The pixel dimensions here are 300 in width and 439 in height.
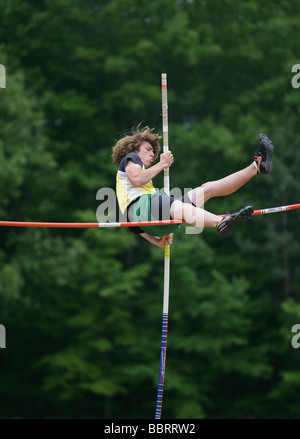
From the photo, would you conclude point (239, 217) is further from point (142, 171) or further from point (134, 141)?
point (134, 141)

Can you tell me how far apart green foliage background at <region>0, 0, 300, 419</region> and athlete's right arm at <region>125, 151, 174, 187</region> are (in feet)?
29.2

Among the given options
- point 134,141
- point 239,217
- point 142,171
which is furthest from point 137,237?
point 239,217

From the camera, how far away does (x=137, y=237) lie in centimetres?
1780

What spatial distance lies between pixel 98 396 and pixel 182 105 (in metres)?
7.45

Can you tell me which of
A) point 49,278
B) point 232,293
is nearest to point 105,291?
point 49,278

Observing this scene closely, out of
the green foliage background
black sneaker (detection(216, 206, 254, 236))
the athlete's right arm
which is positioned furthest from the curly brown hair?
the green foliage background

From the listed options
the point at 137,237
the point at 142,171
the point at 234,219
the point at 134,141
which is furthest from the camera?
the point at 137,237

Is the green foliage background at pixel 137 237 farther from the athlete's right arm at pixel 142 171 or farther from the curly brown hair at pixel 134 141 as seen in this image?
the athlete's right arm at pixel 142 171

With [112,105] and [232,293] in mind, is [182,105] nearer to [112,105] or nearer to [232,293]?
[112,105]

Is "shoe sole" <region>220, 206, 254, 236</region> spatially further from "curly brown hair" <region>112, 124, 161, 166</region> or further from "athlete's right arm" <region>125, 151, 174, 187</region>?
"curly brown hair" <region>112, 124, 161, 166</region>

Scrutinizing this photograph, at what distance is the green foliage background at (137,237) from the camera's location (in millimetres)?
16047

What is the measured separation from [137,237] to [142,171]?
12.3 m

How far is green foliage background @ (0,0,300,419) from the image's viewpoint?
16.0 metres

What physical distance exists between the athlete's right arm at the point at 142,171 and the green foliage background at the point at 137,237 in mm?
8898
